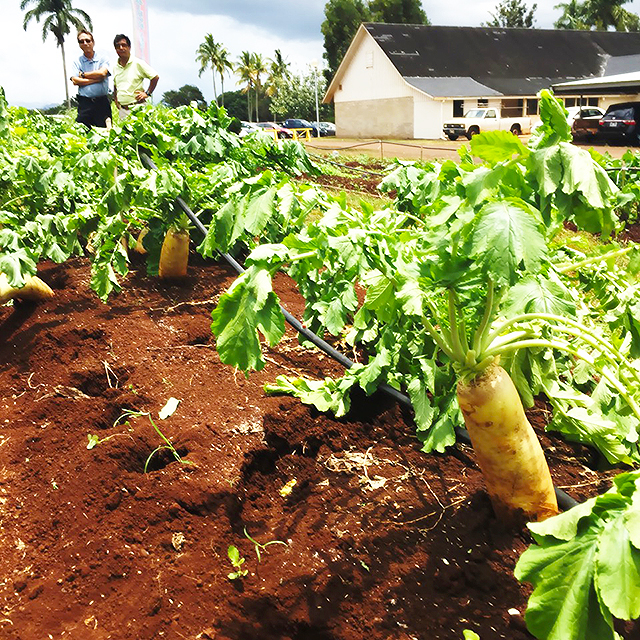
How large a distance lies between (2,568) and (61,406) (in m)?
1.18

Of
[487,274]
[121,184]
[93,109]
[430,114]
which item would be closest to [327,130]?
[430,114]

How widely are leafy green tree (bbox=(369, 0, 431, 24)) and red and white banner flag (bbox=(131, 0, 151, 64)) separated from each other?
47474 mm

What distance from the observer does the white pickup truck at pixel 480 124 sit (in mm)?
29625

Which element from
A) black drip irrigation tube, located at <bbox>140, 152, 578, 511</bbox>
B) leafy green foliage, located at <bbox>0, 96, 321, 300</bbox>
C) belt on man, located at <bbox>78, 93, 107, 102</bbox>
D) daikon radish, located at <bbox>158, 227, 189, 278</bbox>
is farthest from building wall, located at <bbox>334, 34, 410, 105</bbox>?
black drip irrigation tube, located at <bbox>140, 152, 578, 511</bbox>

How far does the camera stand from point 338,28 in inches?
2140

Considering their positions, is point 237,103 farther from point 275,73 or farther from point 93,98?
point 93,98

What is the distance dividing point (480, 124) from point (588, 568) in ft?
101

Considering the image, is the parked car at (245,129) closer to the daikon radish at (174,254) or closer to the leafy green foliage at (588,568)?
the daikon radish at (174,254)

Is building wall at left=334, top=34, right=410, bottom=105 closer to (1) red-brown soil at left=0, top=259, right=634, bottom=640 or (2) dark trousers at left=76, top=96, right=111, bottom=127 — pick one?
(2) dark trousers at left=76, top=96, right=111, bottom=127

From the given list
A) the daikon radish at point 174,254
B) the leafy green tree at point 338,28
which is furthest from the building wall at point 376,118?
the daikon radish at point 174,254

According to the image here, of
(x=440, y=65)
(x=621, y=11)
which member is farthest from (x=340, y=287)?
(x=621, y=11)

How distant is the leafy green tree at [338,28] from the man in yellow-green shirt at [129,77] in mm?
49447

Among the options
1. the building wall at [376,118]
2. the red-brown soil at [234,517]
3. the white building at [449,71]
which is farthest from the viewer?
the building wall at [376,118]

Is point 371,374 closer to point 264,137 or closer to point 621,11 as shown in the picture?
point 264,137
